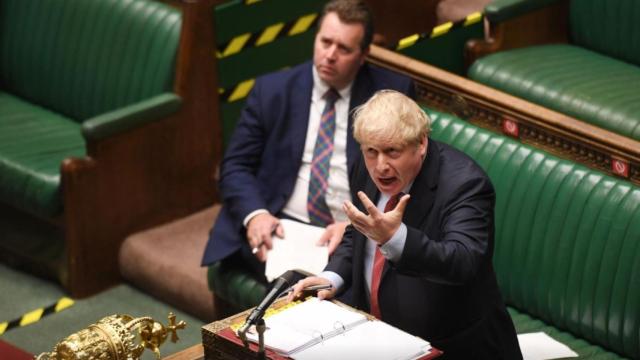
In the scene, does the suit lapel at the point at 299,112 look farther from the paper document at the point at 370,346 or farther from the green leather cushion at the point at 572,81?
the paper document at the point at 370,346

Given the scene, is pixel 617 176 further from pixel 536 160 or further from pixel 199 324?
pixel 199 324

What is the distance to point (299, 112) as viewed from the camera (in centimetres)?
506

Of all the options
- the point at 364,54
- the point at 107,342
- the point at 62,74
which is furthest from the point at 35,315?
the point at 107,342

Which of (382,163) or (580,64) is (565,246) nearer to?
(382,163)

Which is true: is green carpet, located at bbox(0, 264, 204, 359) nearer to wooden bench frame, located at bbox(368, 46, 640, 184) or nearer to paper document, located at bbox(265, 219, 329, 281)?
paper document, located at bbox(265, 219, 329, 281)

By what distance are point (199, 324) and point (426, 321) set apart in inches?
Answer: 69.4

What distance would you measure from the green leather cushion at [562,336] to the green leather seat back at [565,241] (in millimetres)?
21

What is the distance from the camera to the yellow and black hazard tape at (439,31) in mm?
5758

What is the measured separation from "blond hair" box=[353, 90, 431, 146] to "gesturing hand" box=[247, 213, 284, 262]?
1.13 meters

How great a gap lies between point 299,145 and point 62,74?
5.70 ft

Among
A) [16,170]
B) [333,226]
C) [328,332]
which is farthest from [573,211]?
[16,170]

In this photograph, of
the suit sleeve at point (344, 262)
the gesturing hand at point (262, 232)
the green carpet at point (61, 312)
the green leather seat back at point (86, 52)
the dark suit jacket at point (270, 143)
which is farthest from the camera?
the green leather seat back at point (86, 52)

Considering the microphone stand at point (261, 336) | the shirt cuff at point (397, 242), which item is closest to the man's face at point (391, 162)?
the shirt cuff at point (397, 242)

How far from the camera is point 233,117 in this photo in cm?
613
